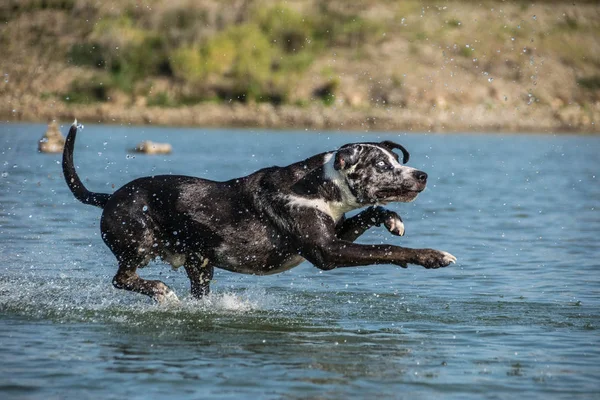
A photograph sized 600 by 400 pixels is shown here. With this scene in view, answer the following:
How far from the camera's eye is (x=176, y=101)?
76000 millimetres

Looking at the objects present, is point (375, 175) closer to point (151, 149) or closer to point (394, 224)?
point (394, 224)

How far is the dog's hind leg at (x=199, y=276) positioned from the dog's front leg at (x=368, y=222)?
4.93 feet

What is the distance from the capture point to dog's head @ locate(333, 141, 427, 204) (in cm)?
1001

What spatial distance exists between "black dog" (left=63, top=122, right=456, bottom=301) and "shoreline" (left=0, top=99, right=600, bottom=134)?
5473 centimetres

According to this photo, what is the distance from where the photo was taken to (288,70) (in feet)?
259

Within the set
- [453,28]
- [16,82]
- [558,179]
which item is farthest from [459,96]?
[558,179]

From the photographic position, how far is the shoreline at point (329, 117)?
68.4m

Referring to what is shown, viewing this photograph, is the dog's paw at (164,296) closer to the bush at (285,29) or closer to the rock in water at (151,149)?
the rock in water at (151,149)

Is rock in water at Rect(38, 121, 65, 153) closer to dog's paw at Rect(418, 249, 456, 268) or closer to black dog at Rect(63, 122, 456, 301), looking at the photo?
black dog at Rect(63, 122, 456, 301)

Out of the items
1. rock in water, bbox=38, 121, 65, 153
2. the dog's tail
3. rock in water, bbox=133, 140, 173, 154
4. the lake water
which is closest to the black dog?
the dog's tail

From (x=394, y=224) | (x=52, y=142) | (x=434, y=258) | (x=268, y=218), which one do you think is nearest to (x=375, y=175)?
(x=394, y=224)

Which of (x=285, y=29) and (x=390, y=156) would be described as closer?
(x=390, y=156)

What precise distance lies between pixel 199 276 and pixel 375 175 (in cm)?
232

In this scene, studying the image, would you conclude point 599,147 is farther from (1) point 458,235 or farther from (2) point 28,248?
(2) point 28,248
